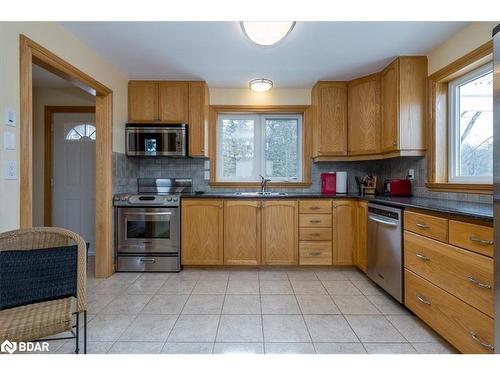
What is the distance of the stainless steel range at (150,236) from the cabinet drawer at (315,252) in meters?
1.45

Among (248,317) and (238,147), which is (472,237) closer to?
(248,317)

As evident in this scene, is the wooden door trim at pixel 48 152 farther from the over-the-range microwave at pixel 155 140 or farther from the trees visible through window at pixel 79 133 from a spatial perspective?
the over-the-range microwave at pixel 155 140

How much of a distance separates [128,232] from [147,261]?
0.40 meters

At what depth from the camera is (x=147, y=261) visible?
304 centimetres

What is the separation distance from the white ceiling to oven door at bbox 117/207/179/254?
5.26 ft

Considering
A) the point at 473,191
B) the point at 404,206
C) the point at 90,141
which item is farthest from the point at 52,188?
the point at 473,191

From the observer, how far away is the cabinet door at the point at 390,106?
2.73 metres

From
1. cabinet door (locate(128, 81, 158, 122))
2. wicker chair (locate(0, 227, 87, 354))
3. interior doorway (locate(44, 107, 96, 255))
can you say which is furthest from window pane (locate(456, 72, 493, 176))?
interior doorway (locate(44, 107, 96, 255))

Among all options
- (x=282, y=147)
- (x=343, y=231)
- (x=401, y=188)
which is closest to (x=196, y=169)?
(x=282, y=147)

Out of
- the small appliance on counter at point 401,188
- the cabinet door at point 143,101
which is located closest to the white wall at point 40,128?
the cabinet door at point 143,101

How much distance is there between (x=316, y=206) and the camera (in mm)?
3068

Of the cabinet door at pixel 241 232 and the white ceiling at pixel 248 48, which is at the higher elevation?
the white ceiling at pixel 248 48

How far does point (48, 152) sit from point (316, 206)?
3.66 metres
